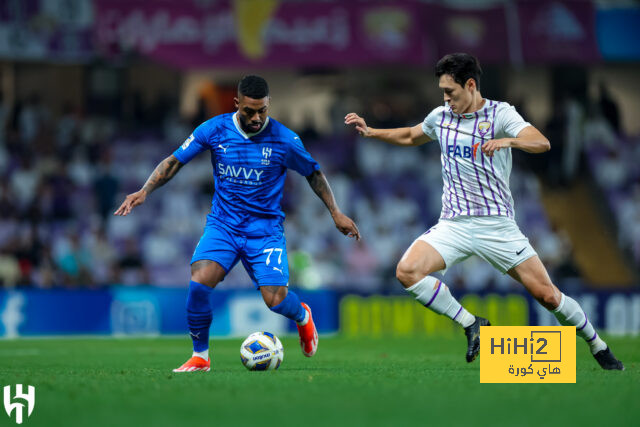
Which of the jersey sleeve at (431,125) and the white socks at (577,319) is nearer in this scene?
the white socks at (577,319)

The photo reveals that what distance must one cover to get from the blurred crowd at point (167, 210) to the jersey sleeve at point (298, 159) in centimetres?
884

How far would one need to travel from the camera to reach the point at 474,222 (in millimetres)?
8180

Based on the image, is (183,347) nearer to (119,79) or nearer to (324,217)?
(324,217)

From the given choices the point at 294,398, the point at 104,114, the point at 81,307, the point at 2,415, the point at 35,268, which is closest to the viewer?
the point at 2,415

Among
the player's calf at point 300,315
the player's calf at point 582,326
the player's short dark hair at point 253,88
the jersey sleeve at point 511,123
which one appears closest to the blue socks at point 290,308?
the player's calf at point 300,315

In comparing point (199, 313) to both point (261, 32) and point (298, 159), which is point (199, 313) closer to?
point (298, 159)

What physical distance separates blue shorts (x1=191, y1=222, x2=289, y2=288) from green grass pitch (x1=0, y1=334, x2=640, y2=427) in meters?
0.83

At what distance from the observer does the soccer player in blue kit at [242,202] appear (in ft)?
27.5

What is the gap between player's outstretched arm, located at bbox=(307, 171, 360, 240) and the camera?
852 centimetres

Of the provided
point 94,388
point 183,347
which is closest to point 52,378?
point 94,388

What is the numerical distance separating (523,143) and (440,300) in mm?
1511

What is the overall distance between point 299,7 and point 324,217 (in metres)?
4.35

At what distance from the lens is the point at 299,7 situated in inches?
813

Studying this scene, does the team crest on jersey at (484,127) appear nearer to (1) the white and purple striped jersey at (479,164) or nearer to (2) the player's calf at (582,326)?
(1) the white and purple striped jersey at (479,164)
